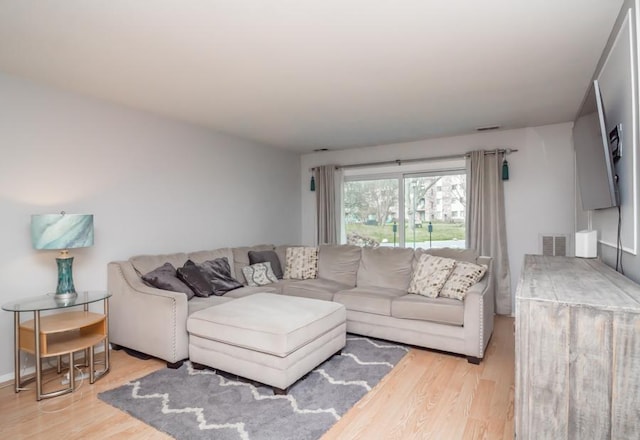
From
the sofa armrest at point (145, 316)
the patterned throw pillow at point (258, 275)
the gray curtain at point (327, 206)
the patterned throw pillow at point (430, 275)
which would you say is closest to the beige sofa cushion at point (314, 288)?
the patterned throw pillow at point (258, 275)

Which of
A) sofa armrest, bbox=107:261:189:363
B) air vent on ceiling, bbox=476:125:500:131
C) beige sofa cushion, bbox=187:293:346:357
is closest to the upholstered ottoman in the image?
beige sofa cushion, bbox=187:293:346:357

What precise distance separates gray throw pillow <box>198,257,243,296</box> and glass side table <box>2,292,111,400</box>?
3.25 feet

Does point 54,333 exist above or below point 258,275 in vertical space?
below

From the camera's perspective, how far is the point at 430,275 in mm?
3486

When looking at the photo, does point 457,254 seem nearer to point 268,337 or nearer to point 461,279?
point 461,279

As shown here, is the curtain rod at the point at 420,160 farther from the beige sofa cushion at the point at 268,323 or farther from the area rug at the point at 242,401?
the area rug at the point at 242,401

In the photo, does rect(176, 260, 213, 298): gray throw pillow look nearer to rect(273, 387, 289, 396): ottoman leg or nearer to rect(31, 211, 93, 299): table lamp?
rect(31, 211, 93, 299): table lamp

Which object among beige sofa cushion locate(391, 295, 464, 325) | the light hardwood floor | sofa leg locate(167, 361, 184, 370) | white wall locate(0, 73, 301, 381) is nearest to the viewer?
the light hardwood floor

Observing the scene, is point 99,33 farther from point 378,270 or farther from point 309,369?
point 378,270

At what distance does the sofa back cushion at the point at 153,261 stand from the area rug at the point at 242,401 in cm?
100

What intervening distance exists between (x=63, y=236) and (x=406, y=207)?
4158 millimetres

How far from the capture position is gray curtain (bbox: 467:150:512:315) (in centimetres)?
437

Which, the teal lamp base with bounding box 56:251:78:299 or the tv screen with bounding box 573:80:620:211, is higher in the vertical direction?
the tv screen with bounding box 573:80:620:211

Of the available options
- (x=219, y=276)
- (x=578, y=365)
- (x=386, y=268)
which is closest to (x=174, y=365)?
(x=219, y=276)
